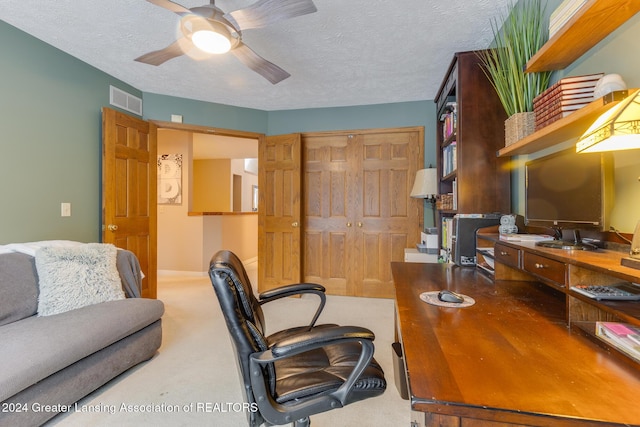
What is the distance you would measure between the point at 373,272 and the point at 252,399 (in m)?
2.80

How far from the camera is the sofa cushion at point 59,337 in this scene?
1271 millimetres

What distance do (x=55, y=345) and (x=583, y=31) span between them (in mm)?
2733

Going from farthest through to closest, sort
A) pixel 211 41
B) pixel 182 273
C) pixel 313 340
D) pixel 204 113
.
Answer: pixel 182 273 → pixel 204 113 → pixel 211 41 → pixel 313 340

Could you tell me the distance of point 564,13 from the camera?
114 cm

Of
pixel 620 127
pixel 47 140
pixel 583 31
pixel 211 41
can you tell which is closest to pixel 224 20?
pixel 211 41

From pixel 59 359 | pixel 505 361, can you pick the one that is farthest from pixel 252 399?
pixel 59 359

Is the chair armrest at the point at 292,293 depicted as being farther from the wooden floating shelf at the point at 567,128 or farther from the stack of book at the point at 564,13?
the stack of book at the point at 564,13

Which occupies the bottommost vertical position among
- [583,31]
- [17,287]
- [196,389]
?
[196,389]

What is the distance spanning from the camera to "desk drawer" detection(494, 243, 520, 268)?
1.30 m

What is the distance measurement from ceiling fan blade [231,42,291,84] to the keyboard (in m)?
1.99

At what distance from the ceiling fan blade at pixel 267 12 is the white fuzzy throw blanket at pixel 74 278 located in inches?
72.2

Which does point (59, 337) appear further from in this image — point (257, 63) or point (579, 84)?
point (579, 84)

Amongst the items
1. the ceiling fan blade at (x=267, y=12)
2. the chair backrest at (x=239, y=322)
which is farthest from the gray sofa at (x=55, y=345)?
the ceiling fan blade at (x=267, y=12)

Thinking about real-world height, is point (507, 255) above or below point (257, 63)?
below
